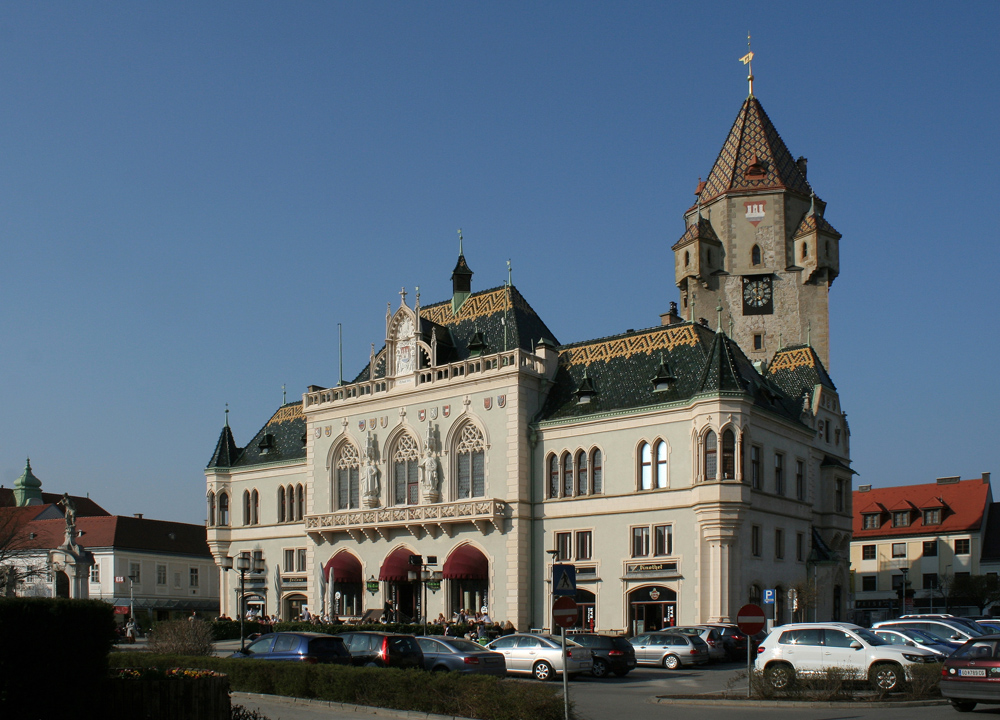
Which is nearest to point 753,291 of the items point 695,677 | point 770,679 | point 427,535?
point 427,535

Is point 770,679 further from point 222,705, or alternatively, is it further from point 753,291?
point 753,291

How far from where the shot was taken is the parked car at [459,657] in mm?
28812

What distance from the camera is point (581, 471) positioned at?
172 ft

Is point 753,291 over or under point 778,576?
over

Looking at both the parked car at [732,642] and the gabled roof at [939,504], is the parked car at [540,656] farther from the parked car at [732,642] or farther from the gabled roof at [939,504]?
the gabled roof at [939,504]

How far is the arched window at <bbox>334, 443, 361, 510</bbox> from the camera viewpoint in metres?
60.2

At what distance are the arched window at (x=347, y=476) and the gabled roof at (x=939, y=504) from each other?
45.6 metres

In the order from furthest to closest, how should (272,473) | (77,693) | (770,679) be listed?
(272,473) → (770,679) → (77,693)

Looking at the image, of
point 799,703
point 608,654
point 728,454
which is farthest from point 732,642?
point 799,703

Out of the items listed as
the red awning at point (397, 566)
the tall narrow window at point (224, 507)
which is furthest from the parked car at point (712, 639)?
the tall narrow window at point (224, 507)

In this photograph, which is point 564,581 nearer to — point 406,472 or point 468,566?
point 468,566

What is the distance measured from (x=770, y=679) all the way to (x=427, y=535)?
31.7 meters

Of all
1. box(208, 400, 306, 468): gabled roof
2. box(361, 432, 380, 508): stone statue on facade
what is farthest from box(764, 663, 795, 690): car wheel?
box(208, 400, 306, 468): gabled roof

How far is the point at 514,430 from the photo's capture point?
53188 millimetres
